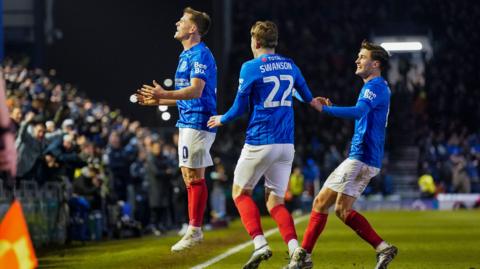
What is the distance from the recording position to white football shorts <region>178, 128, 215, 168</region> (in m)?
11.1

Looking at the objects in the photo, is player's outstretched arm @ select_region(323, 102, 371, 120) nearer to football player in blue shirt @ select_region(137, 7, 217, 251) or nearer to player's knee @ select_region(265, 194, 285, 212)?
player's knee @ select_region(265, 194, 285, 212)

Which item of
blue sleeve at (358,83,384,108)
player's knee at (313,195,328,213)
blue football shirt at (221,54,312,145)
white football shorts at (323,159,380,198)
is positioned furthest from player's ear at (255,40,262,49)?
player's knee at (313,195,328,213)

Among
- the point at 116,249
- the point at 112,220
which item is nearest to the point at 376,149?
the point at 116,249

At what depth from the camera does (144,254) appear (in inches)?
582

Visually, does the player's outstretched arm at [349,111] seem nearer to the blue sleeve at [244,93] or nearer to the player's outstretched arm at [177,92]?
the blue sleeve at [244,93]

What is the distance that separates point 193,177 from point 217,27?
1166 inches

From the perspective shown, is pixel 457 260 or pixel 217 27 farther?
pixel 217 27

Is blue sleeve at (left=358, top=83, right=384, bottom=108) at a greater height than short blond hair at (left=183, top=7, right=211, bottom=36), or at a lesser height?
Result: lesser

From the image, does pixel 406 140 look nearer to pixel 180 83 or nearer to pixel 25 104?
pixel 25 104

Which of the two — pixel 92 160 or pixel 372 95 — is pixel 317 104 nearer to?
pixel 372 95

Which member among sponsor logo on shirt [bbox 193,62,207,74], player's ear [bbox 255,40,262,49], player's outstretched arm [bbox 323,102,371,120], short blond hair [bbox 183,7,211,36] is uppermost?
short blond hair [bbox 183,7,211,36]

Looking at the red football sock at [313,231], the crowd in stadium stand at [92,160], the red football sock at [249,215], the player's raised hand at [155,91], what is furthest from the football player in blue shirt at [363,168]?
the crowd in stadium stand at [92,160]

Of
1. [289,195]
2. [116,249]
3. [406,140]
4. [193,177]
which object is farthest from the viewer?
[406,140]

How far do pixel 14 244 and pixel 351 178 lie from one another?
5.33 meters
